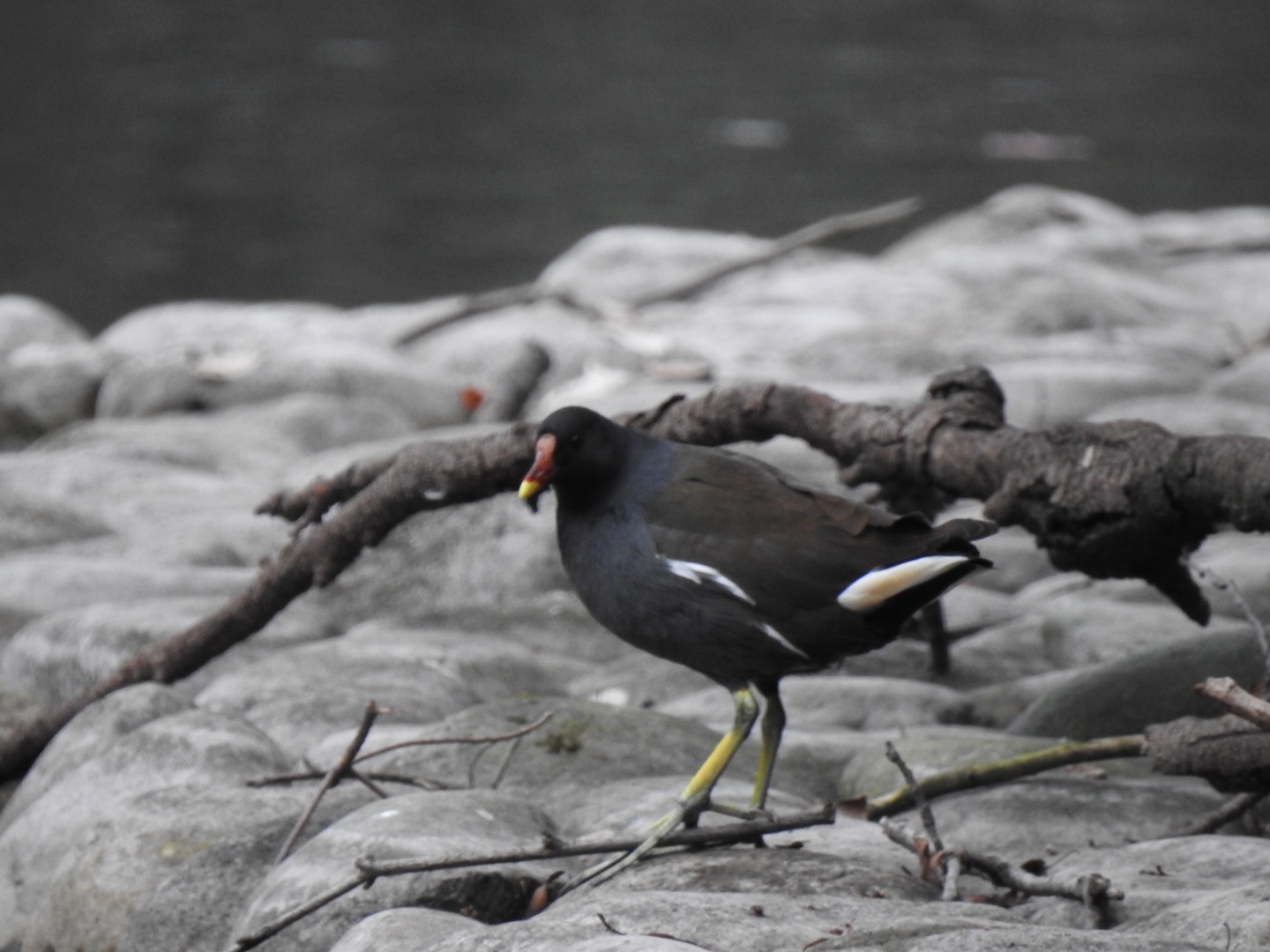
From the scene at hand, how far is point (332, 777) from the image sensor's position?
346 centimetres

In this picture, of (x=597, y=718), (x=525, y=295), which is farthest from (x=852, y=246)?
(x=597, y=718)

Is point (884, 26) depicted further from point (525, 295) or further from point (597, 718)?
point (597, 718)

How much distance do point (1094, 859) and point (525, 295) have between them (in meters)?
6.35

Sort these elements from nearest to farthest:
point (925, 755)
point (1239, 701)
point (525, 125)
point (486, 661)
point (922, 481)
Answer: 1. point (1239, 701)
2. point (925, 755)
3. point (922, 481)
4. point (486, 661)
5. point (525, 125)

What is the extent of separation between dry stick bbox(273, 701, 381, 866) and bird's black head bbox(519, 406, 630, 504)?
52cm

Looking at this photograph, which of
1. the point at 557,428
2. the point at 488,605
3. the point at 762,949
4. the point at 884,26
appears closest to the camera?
the point at 762,949

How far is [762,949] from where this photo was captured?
8.51 feet

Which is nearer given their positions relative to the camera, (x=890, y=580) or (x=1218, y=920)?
(x=1218, y=920)

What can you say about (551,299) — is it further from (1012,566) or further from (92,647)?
(92,647)

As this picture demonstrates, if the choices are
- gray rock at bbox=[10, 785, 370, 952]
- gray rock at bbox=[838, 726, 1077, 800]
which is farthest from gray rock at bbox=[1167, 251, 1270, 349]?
gray rock at bbox=[10, 785, 370, 952]

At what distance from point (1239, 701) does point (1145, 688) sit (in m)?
1.05

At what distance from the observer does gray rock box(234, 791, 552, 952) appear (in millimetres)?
3088

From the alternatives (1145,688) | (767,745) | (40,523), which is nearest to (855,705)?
(1145,688)

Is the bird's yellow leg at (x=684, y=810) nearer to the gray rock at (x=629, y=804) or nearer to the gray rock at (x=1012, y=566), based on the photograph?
the gray rock at (x=629, y=804)
